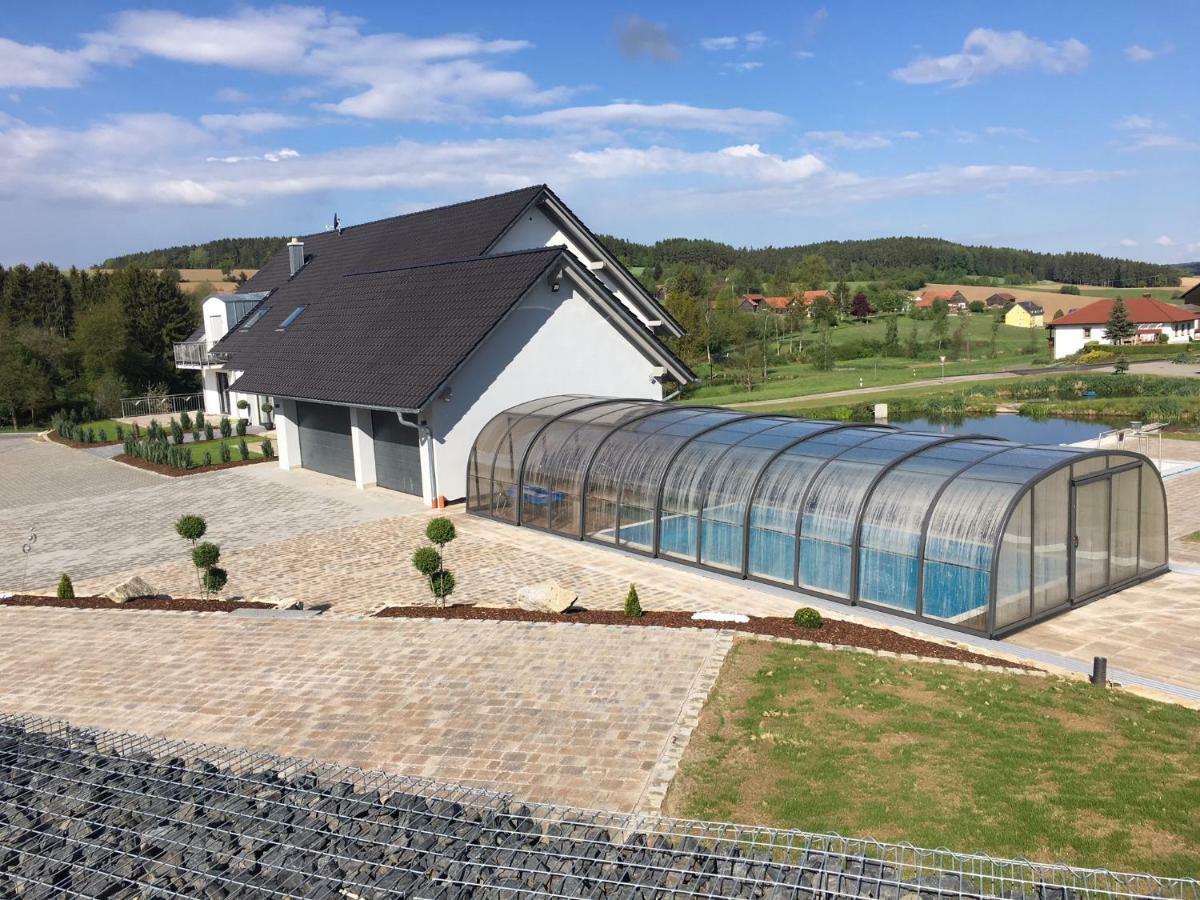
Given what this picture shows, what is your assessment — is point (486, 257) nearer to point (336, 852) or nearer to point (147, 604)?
point (147, 604)

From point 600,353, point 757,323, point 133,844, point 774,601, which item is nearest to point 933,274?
point 757,323

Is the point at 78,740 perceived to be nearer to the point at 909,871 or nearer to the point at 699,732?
the point at 699,732

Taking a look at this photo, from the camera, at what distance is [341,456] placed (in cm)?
3027

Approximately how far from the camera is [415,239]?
36.7 m

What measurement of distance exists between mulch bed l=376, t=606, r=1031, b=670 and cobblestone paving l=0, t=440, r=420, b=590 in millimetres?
9036

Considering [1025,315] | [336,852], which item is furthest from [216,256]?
[336,852]

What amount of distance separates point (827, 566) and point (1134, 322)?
3644 inches

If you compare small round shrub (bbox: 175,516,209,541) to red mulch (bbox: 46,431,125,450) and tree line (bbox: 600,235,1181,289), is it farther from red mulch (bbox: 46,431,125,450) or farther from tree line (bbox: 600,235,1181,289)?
tree line (bbox: 600,235,1181,289)

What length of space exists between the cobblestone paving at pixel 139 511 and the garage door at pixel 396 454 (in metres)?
0.54

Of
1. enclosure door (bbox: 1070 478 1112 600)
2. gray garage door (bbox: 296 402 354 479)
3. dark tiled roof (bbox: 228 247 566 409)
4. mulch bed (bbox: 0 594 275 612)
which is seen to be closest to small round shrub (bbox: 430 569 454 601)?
mulch bed (bbox: 0 594 275 612)

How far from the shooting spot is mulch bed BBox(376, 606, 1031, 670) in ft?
43.8

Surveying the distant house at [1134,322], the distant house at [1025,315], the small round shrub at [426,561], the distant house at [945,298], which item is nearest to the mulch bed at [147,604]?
the small round shrub at [426,561]

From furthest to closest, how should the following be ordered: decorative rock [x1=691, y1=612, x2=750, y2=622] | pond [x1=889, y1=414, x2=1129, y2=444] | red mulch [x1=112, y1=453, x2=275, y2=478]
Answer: pond [x1=889, y1=414, x2=1129, y2=444] < red mulch [x1=112, y1=453, x2=275, y2=478] < decorative rock [x1=691, y1=612, x2=750, y2=622]

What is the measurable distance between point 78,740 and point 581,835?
5.99 m
